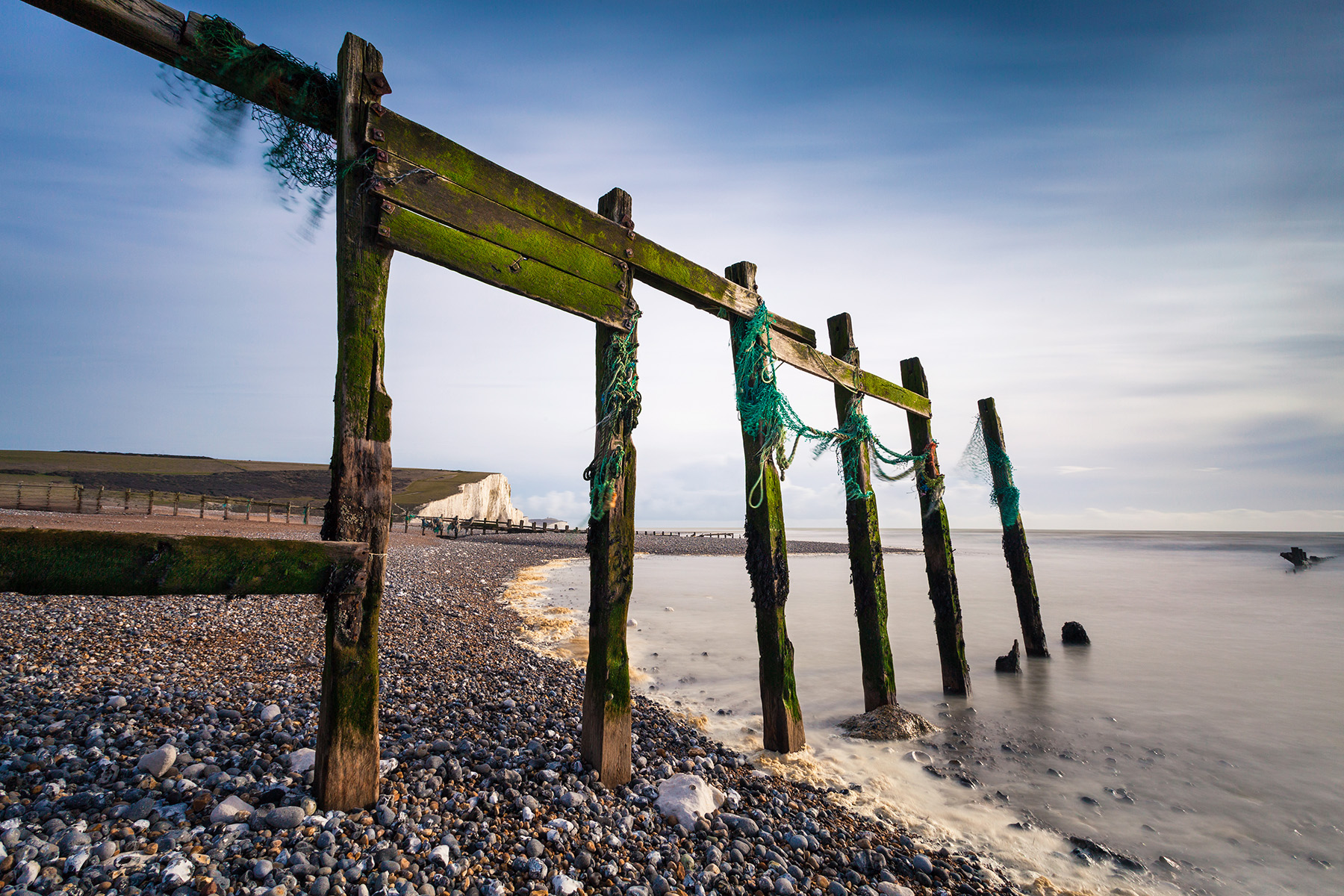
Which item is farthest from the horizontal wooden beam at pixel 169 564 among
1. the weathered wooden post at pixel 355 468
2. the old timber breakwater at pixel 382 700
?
the weathered wooden post at pixel 355 468

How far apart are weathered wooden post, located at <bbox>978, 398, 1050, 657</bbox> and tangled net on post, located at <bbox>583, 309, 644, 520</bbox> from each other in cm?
836

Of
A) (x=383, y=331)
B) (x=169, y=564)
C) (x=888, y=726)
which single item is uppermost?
Answer: (x=383, y=331)

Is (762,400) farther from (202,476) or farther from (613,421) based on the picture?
(202,476)

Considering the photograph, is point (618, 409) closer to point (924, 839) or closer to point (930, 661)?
point (924, 839)

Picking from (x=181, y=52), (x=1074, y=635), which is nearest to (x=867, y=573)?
(x=181, y=52)

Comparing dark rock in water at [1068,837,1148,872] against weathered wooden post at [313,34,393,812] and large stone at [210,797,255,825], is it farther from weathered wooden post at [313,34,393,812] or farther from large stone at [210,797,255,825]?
large stone at [210,797,255,825]

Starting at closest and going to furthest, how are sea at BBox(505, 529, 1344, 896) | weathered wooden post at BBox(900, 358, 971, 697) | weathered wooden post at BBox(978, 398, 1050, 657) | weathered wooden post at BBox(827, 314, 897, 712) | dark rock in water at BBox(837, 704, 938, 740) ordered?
1. sea at BBox(505, 529, 1344, 896)
2. dark rock in water at BBox(837, 704, 938, 740)
3. weathered wooden post at BBox(827, 314, 897, 712)
4. weathered wooden post at BBox(900, 358, 971, 697)
5. weathered wooden post at BBox(978, 398, 1050, 657)

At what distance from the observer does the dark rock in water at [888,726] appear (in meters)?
6.18

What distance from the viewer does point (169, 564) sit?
2590mm

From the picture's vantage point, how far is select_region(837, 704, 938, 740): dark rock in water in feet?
20.3

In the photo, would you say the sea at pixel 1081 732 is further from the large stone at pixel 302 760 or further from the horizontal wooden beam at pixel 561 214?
the horizontal wooden beam at pixel 561 214

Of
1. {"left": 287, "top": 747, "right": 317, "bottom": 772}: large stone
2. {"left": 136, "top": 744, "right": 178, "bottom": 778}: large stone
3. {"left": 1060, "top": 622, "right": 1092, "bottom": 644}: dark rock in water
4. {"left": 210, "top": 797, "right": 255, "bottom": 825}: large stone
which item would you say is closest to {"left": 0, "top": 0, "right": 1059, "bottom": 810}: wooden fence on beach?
{"left": 210, "top": 797, "right": 255, "bottom": 825}: large stone

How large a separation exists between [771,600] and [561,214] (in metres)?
3.65

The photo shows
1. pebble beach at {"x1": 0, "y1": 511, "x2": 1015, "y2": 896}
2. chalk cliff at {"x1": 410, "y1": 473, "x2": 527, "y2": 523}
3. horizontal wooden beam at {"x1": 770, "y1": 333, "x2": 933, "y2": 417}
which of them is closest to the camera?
pebble beach at {"x1": 0, "y1": 511, "x2": 1015, "y2": 896}
